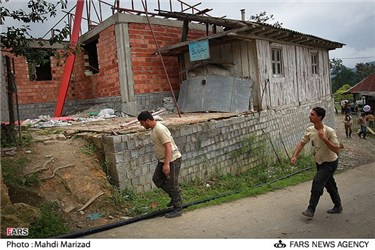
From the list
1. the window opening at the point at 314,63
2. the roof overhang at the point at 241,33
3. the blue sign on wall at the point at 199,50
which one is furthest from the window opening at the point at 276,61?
the window opening at the point at 314,63

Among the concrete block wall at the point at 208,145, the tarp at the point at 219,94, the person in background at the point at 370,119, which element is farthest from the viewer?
the person in background at the point at 370,119

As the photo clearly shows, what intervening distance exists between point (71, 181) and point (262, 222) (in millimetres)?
3170

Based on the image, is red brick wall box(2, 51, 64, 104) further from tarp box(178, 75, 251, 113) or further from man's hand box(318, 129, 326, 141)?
man's hand box(318, 129, 326, 141)

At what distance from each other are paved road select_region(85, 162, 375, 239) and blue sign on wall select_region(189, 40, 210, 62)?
15.1 feet

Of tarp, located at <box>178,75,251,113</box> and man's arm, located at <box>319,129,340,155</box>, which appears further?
tarp, located at <box>178,75,251,113</box>

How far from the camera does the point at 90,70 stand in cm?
1207

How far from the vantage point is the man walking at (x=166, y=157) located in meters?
4.41

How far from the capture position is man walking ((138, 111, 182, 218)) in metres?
4.41

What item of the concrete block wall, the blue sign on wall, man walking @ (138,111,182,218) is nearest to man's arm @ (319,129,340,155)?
man walking @ (138,111,182,218)

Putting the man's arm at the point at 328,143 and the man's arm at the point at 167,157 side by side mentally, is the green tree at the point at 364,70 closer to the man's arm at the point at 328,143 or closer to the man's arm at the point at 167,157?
the man's arm at the point at 328,143

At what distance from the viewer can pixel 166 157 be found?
440 cm

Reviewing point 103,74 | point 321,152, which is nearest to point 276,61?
point 103,74

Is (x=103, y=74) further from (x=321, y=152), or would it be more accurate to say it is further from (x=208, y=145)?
(x=321, y=152)

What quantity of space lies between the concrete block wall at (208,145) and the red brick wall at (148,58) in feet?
10.4
